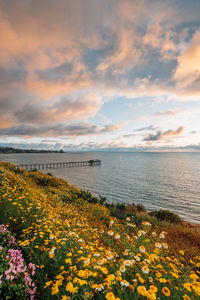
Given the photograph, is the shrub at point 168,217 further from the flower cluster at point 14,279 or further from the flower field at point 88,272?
the flower cluster at point 14,279

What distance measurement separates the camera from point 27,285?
7.22 feet

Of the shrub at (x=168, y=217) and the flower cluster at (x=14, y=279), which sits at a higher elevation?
the flower cluster at (x=14, y=279)

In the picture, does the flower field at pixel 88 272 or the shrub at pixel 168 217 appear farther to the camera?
the shrub at pixel 168 217

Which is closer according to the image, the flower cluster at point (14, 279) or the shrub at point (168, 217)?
the flower cluster at point (14, 279)

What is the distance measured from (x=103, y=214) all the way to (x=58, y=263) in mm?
6218

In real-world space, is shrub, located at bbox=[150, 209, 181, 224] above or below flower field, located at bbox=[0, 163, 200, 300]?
below

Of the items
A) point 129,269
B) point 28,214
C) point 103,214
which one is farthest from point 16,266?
point 103,214

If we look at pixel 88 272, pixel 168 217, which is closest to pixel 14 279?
pixel 88 272

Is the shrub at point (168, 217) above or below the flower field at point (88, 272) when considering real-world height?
below

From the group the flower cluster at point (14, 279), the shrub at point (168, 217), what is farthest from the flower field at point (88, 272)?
the shrub at point (168, 217)

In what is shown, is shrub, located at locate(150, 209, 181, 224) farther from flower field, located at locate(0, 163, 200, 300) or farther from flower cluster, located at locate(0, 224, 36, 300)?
flower cluster, located at locate(0, 224, 36, 300)

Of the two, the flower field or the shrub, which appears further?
the shrub

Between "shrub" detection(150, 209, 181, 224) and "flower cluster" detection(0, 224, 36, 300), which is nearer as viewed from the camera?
"flower cluster" detection(0, 224, 36, 300)

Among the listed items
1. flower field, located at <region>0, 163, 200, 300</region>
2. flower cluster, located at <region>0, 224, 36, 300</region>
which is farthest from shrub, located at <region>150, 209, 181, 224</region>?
flower cluster, located at <region>0, 224, 36, 300</region>
